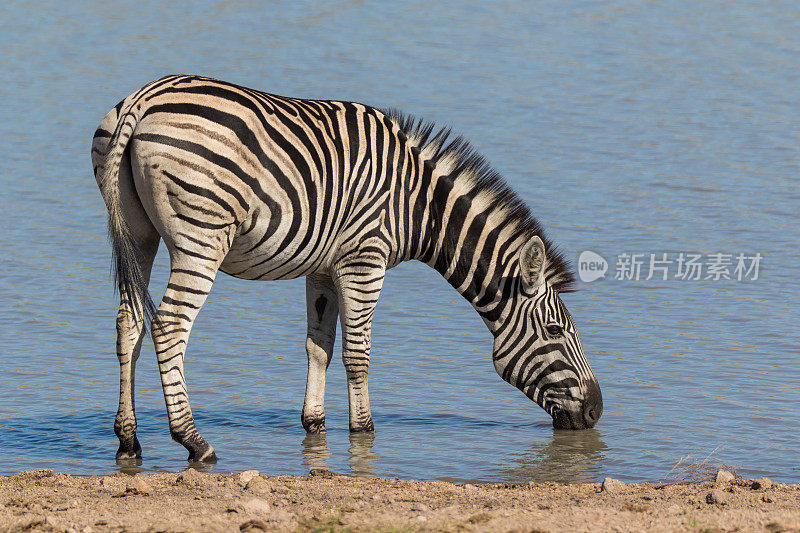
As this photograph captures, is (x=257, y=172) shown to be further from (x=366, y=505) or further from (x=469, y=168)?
(x=366, y=505)

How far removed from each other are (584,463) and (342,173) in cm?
258

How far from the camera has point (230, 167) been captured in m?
7.59

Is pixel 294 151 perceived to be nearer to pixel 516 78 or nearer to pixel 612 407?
pixel 612 407

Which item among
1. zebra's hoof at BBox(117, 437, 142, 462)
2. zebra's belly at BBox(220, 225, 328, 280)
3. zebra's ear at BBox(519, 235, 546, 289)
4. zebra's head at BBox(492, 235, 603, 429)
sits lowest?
zebra's hoof at BBox(117, 437, 142, 462)

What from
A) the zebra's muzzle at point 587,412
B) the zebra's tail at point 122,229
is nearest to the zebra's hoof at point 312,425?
the zebra's tail at point 122,229

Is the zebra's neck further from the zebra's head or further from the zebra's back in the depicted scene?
the zebra's back

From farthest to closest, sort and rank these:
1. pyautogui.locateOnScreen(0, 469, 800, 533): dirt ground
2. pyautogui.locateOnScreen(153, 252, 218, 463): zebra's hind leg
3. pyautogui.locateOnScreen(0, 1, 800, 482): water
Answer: pyautogui.locateOnScreen(0, 1, 800, 482): water, pyautogui.locateOnScreen(153, 252, 218, 463): zebra's hind leg, pyautogui.locateOnScreen(0, 469, 800, 533): dirt ground

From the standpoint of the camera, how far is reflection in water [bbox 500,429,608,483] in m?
8.00

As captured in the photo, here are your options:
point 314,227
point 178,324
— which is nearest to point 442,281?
point 314,227

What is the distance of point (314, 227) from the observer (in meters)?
8.09

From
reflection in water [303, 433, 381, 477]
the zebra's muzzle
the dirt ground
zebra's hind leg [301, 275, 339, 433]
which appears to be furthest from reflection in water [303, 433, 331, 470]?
the zebra's muzzle

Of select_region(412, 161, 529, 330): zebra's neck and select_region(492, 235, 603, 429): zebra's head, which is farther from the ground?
select_region(412, 161, 529, 330): zebra's neck

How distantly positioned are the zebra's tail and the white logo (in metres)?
6.36

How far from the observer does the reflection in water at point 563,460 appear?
8.00 meters
